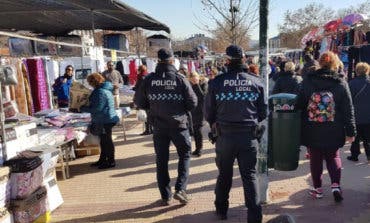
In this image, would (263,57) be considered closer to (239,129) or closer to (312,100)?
(312,100)

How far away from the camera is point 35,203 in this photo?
487 centimetres

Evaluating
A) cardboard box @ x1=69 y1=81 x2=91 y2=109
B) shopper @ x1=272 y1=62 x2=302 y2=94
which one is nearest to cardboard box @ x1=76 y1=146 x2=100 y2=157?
cardboard box @ x1=69 y1=81 x2=91 y2=109

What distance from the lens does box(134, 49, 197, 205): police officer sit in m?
5.35

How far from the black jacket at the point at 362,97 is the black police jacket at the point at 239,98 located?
326 cm

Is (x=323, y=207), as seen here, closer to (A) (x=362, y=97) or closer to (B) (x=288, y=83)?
(A) (x=362, y=97)

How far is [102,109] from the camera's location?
24.0ft

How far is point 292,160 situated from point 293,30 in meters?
50.1

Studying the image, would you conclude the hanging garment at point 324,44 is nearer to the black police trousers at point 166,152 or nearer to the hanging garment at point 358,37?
the hanging garment at point 358,37

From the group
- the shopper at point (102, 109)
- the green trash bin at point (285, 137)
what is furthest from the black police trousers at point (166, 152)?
the shopper at point (102, 109)

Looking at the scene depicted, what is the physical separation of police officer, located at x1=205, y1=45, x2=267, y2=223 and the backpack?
91 centimetres

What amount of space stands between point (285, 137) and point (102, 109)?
338 centimetres

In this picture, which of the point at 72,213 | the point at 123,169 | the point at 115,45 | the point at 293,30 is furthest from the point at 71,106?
the point at 293,30

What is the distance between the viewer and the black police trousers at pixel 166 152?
544cm

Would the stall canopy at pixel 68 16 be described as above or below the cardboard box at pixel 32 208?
above
